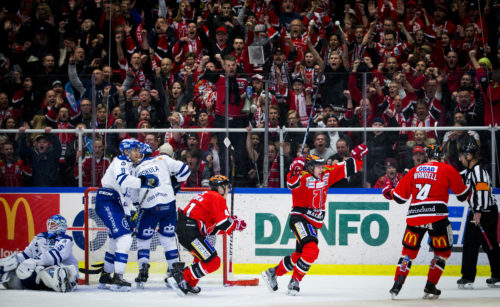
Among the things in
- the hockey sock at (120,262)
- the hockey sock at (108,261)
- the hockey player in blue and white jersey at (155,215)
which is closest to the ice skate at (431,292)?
the hockey player in blue and white jersey at (155,215)

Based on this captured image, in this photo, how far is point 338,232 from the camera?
30.9 feet

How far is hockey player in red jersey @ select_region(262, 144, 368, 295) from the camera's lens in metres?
7.55

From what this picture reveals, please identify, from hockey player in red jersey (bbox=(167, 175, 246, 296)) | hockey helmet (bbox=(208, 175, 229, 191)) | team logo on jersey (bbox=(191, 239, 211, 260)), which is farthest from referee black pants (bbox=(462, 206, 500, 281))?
team logo on jersey (bbox=(191, 239, 211, 260))

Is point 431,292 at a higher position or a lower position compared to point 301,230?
lower

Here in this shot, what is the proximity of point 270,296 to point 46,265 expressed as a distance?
2.30 m

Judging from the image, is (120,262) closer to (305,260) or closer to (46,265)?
(46,265)

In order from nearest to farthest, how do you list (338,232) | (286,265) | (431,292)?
(431,292)
(286,265)
(338,232)

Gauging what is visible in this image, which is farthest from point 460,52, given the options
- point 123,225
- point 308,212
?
point 123,225

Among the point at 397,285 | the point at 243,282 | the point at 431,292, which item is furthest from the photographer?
the point at 243,282

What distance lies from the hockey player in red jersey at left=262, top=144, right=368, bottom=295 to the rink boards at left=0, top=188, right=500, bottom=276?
165cm

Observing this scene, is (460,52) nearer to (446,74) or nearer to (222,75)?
(446,74)

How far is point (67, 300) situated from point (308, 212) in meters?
2.46

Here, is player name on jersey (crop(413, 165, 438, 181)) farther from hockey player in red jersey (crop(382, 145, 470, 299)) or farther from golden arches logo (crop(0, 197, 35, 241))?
golden arches logo (crop(0, 197, 35, 241))

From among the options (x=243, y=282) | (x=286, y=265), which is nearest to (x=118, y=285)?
(x=243, y=282)
